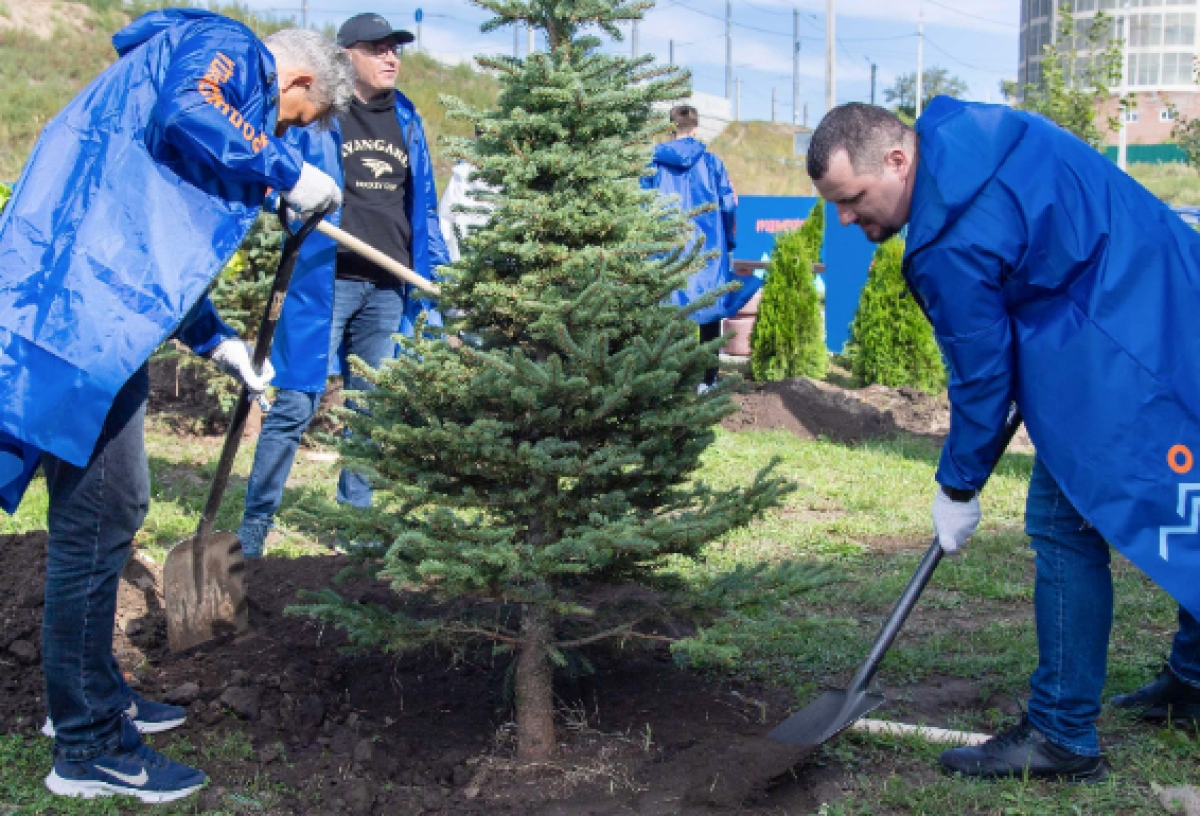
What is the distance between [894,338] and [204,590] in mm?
7767

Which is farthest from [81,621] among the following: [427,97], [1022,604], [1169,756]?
[427,97]

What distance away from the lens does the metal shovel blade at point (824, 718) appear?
2838 millimetres

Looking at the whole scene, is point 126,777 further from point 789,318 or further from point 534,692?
point 789,318

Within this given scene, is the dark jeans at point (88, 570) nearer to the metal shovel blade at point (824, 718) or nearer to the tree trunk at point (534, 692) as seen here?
the tree trunk at point (534, 692)

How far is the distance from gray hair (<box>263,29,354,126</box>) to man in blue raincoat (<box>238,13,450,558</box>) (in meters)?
1.27

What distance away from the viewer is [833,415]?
28.1 feet

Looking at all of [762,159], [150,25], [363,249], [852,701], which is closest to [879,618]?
[852,701]

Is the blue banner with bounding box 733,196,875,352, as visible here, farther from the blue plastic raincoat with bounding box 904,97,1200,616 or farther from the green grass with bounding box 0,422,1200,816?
the blue plastic raincoat with bounding box 904,97,1200,616

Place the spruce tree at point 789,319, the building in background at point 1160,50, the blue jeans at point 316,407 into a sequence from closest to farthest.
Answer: the blue jeans at point 316,407
the spruce tree at point 789,319
the building in background at point 1160,50

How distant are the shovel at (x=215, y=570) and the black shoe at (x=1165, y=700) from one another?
2.80m

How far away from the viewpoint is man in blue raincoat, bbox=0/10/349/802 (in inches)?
98.5

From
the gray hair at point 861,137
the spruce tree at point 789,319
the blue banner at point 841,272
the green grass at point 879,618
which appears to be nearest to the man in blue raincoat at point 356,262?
the green grass at point 879,618

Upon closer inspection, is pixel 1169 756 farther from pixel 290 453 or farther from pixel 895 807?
pixel 290 453

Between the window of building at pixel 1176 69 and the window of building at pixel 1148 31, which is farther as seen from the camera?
the window of building at pixel 1148 31
